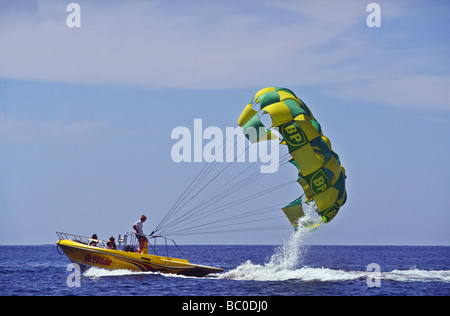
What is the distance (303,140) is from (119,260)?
30.9ft

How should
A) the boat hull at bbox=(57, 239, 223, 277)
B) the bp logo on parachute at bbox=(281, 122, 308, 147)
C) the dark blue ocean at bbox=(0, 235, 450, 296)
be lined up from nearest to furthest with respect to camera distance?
1. the dark blue ocean at bbox=(0, 235, 450, 296)
2. the bp logo on parachute at bbox=(281, 122, 308, 147)
3. the boat hull at bbox=(57, 239, 223, 277)

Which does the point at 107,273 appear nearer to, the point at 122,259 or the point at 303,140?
the point at 122,259

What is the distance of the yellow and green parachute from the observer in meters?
24.7

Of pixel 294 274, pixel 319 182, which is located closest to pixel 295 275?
pixel 294 274

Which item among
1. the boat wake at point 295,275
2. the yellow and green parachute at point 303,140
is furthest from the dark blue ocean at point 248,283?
the yellow and green parachute at point 303,140

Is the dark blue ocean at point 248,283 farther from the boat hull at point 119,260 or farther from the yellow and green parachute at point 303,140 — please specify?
the yellow and green parachute at point 303,140

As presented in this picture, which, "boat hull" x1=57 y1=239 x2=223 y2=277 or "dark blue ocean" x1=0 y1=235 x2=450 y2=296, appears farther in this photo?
"boat hull" x1=57 y1=239 x2=223 y2=277

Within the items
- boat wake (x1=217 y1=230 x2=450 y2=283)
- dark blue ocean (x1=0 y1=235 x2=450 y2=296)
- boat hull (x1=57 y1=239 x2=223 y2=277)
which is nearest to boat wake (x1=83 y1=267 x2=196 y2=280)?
dark blue ocean (x1=0 y1=235 x2=450 y2=296)

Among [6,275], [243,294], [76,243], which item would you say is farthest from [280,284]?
[6,275]

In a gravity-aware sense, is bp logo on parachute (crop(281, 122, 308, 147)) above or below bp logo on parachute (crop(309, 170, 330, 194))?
above

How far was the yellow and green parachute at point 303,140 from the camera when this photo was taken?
81.0ft

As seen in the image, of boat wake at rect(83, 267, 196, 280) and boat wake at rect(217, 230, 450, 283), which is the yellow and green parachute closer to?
boat wake at rect(217, 230, 450, 283)

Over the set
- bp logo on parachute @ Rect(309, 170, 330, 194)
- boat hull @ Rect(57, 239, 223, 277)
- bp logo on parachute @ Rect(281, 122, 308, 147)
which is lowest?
boat hull @ Rect(57, 239, 223, 277)
